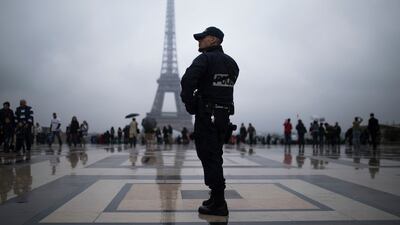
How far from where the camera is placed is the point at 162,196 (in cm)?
489

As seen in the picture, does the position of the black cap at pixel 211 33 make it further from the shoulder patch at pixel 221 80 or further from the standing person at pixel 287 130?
the standing person at pixel 287 130

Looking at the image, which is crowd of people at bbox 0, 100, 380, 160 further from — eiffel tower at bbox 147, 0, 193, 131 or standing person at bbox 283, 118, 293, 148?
eiffel tower at bbox 147, 0, 193, 131

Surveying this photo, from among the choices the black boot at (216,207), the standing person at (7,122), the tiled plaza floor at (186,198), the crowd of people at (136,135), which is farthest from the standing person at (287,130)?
the black boot at (216,207)

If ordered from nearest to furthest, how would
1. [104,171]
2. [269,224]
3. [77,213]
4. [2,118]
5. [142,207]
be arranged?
1. [269,224]
2. [77,213]
3. [142,207]
4. [104,171]
5. [2,118]

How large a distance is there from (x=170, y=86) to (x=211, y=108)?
84.9m

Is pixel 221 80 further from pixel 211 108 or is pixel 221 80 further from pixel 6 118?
pixel 6 118

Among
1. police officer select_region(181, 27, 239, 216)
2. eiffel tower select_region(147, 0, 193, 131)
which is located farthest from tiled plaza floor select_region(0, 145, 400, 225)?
eiffel tower select_region(147, 0, 193, 131)

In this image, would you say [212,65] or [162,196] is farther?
[162,196]

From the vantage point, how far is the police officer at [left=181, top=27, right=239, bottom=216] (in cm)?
407

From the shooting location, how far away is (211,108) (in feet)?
13.7

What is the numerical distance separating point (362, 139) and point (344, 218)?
29216 mm

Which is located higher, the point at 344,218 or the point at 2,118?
the point at 2,118

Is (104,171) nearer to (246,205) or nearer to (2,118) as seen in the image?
(246,205)

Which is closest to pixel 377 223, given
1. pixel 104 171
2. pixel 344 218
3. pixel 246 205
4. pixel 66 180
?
pixel 344 218
